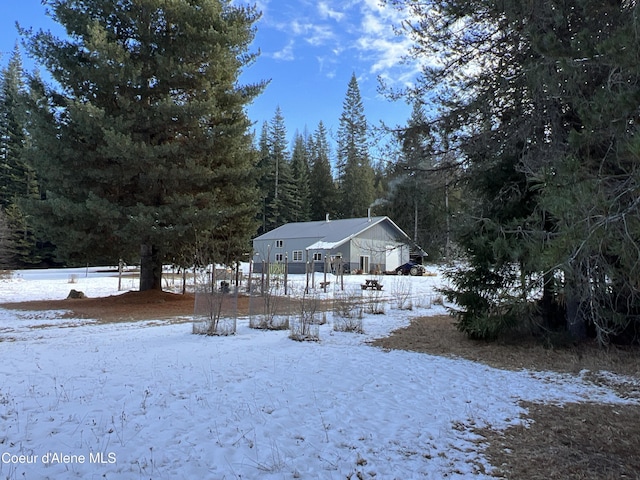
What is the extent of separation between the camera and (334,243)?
34438mm

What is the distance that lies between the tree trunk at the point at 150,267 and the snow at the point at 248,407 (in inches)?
257

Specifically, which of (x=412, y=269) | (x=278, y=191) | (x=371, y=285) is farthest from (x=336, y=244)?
(x=278, y=191)

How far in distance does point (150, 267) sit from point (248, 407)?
11638mm

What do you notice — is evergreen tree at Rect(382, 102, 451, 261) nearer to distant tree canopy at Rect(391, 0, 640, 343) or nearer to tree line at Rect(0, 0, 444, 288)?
distant tree canopy at Rect(391, 0, 640, 343)

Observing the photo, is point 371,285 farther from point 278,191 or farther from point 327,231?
point 278,191

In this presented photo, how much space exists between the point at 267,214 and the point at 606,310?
46.9 metres

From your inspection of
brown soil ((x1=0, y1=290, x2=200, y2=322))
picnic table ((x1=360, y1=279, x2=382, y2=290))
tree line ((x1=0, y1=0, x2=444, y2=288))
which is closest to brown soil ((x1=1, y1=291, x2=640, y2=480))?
tree line ((x1=0, y1=0, x2=444, y2=288))

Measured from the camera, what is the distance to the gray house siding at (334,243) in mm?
35250

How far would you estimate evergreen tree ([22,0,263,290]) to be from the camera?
12.2m

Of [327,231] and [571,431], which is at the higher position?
[327,231]

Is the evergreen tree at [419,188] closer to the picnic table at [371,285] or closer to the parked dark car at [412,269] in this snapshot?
the picnic table at [371,285]

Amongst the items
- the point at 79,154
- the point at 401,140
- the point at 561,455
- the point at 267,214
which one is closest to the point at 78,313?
the point at 79,154

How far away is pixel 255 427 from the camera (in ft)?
12.8

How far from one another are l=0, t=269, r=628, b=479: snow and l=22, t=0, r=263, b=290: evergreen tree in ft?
17.8
